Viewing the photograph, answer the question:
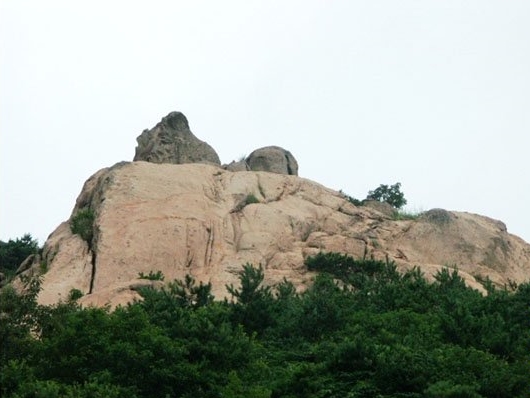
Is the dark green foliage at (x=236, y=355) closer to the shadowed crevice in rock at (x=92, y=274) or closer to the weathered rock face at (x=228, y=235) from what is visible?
the shadowed crevice in rock at (x=92, y=274)

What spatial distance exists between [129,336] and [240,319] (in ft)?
19.9

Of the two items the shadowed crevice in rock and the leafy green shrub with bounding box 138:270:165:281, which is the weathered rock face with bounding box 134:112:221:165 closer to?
the shadowed crevice in rock

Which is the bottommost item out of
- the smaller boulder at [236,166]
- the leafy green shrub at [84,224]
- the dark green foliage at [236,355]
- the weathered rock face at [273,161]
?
the dark green foliage at [236,355]

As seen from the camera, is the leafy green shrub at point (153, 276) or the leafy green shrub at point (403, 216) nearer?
the leafy green shrub at point (153, 276)

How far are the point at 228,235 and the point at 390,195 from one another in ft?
70.6

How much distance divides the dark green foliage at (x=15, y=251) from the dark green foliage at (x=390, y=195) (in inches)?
743

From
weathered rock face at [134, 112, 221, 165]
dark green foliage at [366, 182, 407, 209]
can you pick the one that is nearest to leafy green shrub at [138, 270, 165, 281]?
weathered rock face at [134, 112, 221, 165]

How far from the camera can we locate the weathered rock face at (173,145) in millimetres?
43094

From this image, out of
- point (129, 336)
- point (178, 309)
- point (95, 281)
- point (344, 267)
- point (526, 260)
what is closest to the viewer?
point (129, 336)

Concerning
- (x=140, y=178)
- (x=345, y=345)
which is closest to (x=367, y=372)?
Answer: (x=345, y=345)

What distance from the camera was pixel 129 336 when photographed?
76.2ft

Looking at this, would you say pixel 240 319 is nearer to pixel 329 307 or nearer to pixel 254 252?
pixel 329 307

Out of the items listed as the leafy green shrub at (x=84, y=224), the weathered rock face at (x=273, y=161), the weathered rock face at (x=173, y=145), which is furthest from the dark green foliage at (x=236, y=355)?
the weathered rock face at (x=273, y=161)

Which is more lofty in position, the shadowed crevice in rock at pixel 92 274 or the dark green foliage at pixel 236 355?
the shadowed crevice in rock at pixel 92 274
